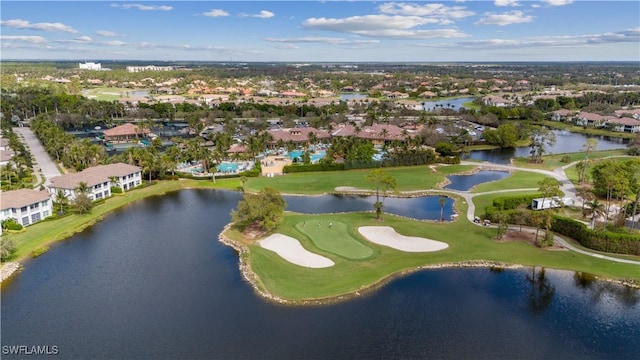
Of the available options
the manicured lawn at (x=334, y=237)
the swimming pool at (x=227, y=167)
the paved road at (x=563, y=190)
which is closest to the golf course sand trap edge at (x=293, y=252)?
the manicured lawn at (x=334, y=237)

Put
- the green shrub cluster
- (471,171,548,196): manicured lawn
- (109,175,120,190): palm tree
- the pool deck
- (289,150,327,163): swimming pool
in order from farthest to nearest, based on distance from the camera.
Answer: (289,150,327,163): swimming pool < the pool deck < (471,171,548,196): manicured lawn < (109,175,120,190): palm tree < the green shrub cluster

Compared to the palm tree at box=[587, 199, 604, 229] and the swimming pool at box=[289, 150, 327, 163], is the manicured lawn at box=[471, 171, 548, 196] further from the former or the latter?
the swimming pool at box=[289, 150, 327, 163]

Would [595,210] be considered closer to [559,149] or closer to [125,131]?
[559,149]

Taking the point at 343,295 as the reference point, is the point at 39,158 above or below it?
above

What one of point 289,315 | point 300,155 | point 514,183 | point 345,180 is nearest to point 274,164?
point 300,155

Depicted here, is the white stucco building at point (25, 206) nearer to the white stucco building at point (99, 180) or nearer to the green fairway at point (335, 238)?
the white stucco building at point (99, 180)

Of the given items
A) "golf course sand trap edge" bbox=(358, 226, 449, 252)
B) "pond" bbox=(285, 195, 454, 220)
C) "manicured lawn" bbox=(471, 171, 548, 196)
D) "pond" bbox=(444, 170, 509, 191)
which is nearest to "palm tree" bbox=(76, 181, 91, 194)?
"pond" bbox=(285, 195, 454, 220)
